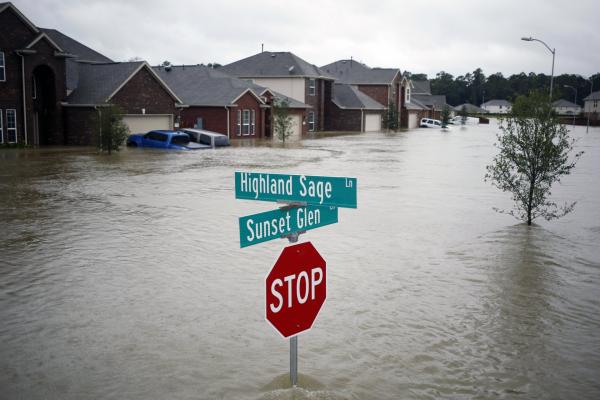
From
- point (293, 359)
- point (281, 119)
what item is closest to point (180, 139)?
point (281, 119)

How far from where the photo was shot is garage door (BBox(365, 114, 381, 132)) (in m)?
73.6

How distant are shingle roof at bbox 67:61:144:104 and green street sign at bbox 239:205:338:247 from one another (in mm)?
35439

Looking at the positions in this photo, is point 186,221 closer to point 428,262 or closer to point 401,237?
point 401,237

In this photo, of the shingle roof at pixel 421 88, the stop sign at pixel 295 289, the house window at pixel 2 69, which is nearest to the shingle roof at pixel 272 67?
→ the house window at pixel 2 69

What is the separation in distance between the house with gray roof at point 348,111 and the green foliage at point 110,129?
1626 inches

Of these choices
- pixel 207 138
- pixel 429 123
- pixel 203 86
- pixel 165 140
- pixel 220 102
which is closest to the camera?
pixel 165 140

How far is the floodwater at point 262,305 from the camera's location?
620cm

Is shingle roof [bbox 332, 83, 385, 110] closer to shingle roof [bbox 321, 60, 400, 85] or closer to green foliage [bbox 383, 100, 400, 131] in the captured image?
green foliage [bbox 383, 100, 400, 131]

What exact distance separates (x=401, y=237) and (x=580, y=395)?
7103mm

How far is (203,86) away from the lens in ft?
168

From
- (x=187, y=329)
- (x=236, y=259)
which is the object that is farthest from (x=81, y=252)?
(x=187, y=329)

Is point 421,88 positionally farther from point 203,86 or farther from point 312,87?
point 203,86

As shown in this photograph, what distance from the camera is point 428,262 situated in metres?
10.9

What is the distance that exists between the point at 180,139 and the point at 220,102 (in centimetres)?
1146
